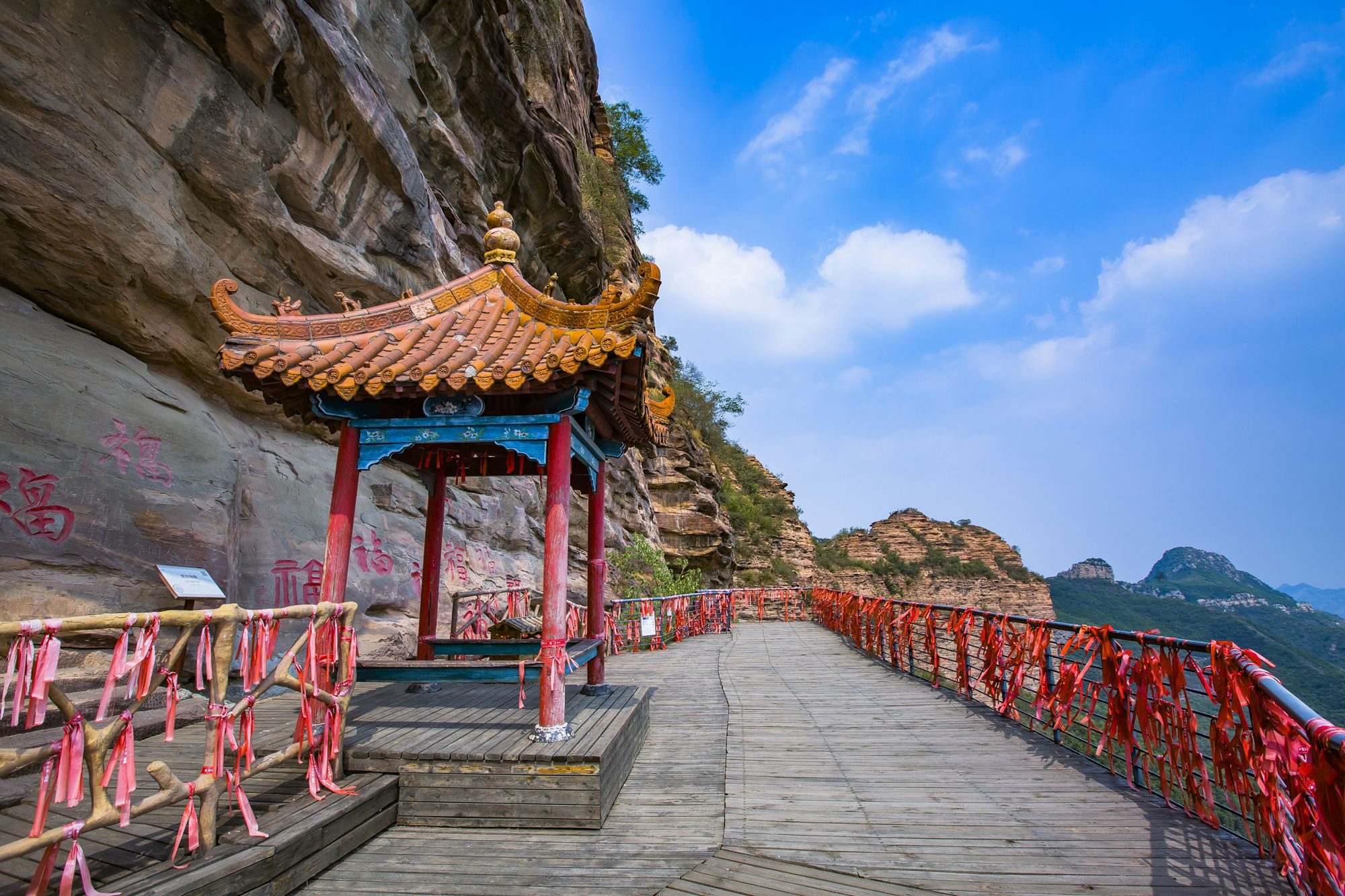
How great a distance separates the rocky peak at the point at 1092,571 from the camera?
96062 mm

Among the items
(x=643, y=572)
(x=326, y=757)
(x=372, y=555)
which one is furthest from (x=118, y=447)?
(x=643, y=572)

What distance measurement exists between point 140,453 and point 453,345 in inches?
165

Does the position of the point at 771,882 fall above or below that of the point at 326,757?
below

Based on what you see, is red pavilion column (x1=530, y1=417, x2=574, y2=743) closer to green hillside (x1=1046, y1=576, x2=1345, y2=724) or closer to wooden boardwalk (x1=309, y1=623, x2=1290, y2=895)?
wooden boardwalk (x1=309, y1=623, x2=1290, y2=895)

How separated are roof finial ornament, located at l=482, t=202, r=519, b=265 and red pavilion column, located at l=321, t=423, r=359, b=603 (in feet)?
7.03

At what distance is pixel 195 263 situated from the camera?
8094 millimetres

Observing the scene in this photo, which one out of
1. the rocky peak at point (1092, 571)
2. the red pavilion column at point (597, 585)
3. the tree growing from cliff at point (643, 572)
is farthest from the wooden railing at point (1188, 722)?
the rocky peak at point (1092, 571)

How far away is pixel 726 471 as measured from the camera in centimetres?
4209

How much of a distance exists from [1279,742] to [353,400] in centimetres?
664

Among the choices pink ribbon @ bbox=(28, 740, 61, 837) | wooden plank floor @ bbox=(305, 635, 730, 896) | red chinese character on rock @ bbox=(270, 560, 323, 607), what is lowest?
wooden plank floor @ bbox=(305, 635, 730, 896)

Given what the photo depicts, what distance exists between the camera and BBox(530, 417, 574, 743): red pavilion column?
15.4 feet

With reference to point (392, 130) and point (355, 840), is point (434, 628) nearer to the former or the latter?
point (355, 840)


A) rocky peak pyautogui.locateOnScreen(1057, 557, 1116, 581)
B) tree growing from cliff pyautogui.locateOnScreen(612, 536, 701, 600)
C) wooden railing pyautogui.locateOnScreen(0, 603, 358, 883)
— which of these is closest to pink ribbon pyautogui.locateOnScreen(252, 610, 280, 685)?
wooden railing pyautogui.locateOnScreen(0, 603, 358, 883)

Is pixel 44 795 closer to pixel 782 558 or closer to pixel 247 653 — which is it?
pixel 247 653
